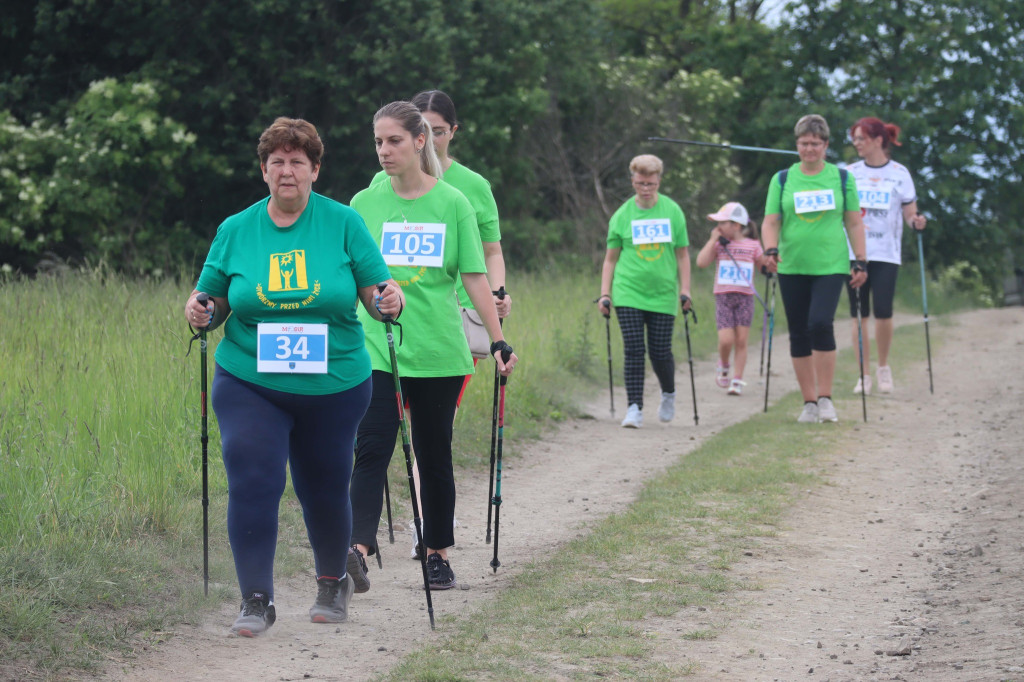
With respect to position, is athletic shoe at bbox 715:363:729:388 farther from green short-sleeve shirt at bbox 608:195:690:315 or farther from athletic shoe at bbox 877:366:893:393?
green short-sleeve shirt at bbox 608:195:690:315

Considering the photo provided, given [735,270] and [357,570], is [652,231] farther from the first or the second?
[357,570]

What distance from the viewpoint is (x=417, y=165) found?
5.47 meters

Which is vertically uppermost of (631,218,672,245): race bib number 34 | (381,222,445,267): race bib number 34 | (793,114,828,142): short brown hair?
(793,114,828,142): short brown hair

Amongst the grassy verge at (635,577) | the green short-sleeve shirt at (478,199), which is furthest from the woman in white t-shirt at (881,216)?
the green short-sleeve shirt at (478,199)

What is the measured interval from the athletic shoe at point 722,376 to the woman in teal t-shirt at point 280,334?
8424 millimetres

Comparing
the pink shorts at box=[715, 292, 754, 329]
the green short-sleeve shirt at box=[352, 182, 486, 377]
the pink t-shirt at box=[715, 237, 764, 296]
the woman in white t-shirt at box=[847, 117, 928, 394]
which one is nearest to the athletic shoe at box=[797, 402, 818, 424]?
the woman in white t-shirt at box=[847, 117, 928, 394]

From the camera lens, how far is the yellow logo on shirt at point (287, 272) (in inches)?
180

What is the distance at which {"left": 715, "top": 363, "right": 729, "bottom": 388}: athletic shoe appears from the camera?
12.8m

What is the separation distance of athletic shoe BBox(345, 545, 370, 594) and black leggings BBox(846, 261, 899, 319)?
23.8 ft

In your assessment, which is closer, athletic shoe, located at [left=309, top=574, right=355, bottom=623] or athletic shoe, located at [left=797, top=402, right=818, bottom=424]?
athletic shoe, located at [left=309, top=574, right=355, bottom=623]

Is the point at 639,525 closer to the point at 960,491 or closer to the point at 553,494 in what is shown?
the point at 553,494

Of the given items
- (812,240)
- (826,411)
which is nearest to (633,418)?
(826,411)

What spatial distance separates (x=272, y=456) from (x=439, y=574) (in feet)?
4.45

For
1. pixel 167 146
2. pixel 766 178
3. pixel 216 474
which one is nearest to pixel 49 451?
pixel 216 474
